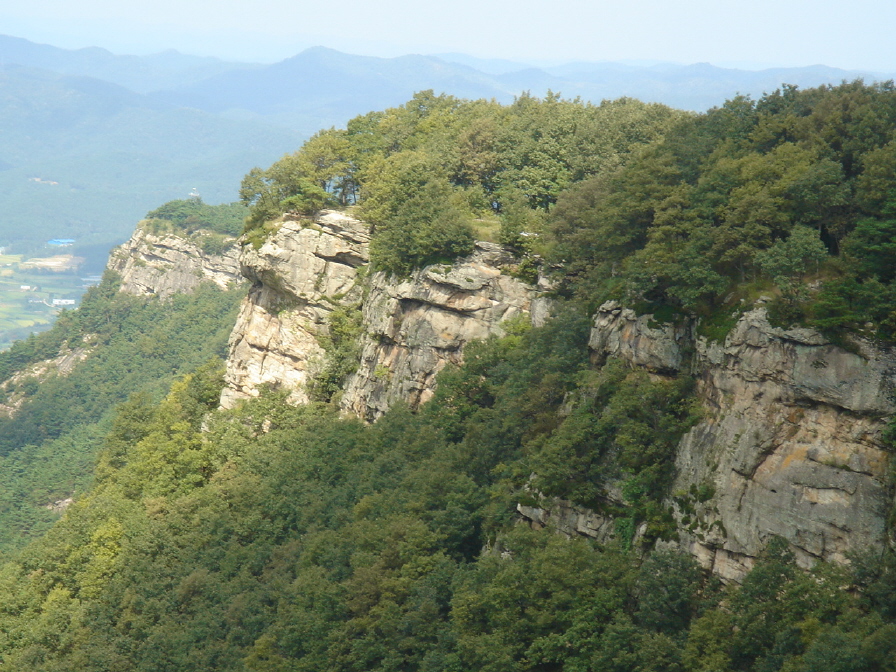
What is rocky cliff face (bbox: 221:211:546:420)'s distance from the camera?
51750mm

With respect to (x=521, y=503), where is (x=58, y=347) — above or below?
below

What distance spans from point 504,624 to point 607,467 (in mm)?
6579

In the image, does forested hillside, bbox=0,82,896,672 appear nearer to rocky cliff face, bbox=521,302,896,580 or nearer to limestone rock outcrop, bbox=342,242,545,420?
rocky cliff face, bbox=521,302,896,580

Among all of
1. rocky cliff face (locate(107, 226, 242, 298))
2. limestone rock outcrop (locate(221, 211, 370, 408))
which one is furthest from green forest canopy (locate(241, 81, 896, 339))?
rocky cliff face (locate(107, 226, 242, 298))

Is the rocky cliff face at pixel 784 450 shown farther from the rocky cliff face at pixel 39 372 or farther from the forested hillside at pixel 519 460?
the rocky cliff face at pixel 39 372

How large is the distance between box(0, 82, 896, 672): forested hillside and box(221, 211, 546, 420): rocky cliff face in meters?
1.46

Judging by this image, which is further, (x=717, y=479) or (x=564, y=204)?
(x=564, y=204)

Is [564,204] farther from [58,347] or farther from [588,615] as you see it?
[58,347]

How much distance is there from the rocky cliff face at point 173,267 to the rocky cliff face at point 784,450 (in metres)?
111

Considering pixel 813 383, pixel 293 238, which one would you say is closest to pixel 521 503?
pixel 813 383

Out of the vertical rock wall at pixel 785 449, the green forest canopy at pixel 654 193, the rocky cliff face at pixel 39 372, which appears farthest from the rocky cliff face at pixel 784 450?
the rocky cliff face at pixel 39 372

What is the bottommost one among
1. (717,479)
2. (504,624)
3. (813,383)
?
(504,624)

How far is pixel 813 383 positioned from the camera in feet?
95.6

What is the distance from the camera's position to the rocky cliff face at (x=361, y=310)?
51750mm
